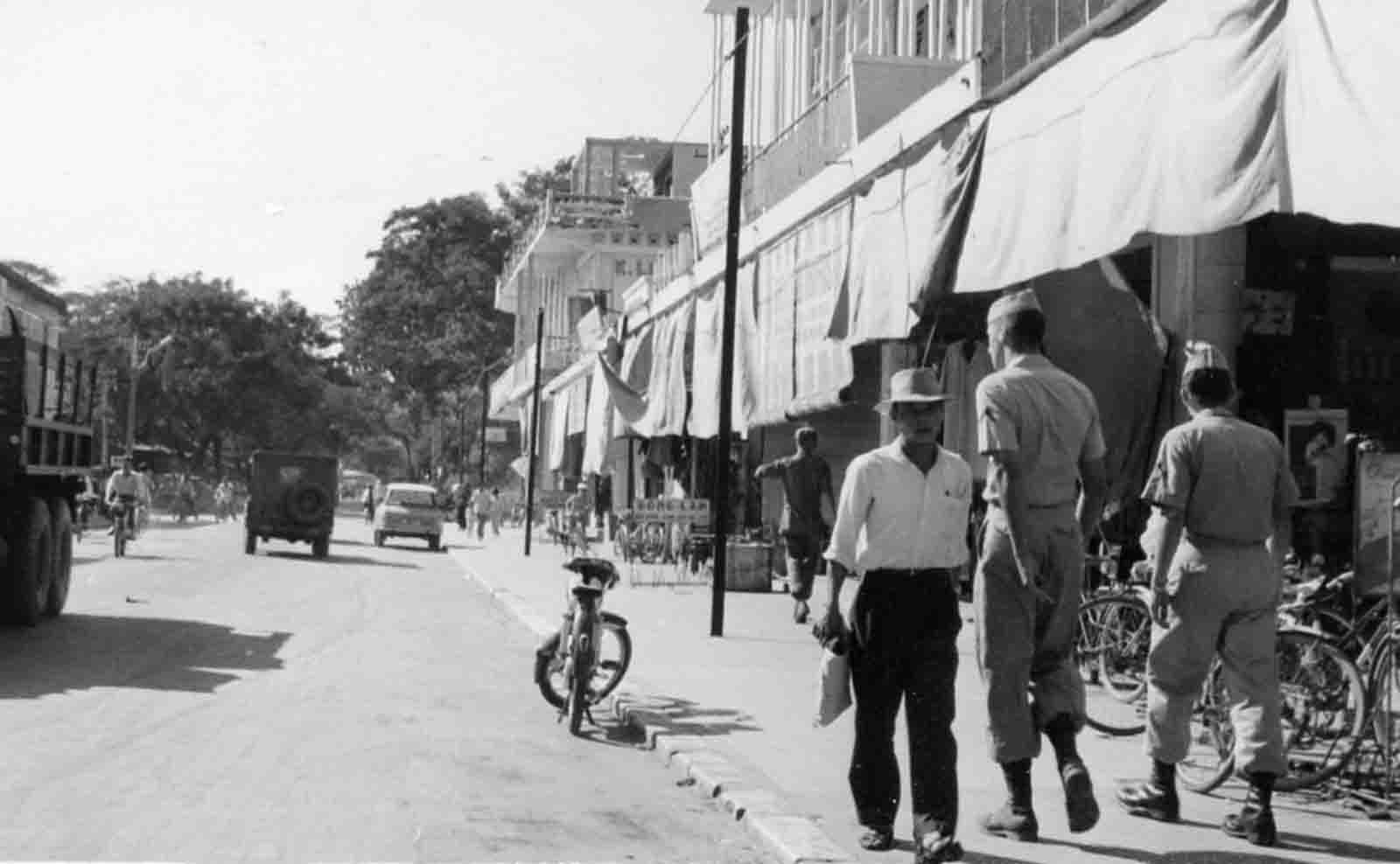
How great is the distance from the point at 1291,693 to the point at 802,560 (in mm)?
9385

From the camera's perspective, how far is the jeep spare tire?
3466 centimetres

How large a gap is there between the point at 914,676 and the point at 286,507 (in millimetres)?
29439

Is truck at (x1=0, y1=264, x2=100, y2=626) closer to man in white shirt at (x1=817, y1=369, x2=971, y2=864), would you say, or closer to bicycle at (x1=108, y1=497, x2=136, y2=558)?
man in white shirt at (x1=817, y1=369, x2=971, y2=864)

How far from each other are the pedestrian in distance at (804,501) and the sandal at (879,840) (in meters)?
10.1

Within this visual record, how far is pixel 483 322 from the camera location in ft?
272

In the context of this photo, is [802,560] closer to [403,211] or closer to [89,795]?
[89,795]

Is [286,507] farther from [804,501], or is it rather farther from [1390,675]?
[1390,675]

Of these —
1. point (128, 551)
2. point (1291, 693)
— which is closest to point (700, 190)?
point (128, 551)

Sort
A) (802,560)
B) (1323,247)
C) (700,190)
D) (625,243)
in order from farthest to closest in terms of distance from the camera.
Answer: (625,243)
(700,190)
(802,560)
(1323,247)

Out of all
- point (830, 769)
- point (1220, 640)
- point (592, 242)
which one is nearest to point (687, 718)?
point (830, 769)

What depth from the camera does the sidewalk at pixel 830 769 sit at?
691 centimetres

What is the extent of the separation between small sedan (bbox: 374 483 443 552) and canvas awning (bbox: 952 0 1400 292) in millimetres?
31886

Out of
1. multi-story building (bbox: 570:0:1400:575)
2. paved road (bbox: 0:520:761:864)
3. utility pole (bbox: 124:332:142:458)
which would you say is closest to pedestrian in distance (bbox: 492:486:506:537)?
utility pole (bbox: 124:332:142:458)

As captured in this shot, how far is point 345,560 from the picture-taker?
34281mm
